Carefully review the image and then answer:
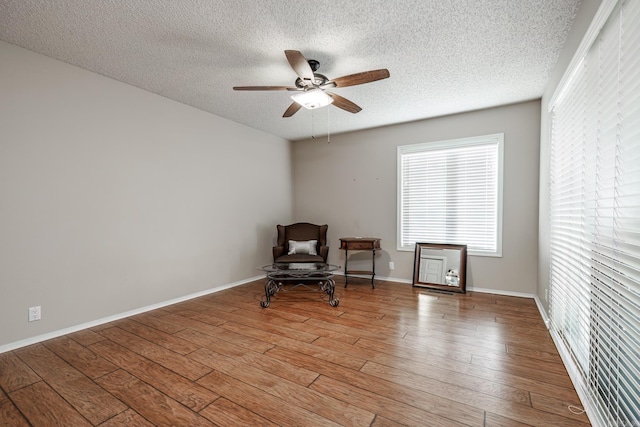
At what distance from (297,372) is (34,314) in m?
2.44

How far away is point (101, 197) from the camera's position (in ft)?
9.69

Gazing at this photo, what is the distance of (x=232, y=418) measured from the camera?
61.9 inches

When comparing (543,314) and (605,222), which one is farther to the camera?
(543,314)

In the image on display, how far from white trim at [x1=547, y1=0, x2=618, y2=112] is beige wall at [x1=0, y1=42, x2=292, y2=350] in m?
4.02

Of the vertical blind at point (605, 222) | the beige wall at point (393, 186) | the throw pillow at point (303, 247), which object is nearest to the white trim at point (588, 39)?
the vertical blind at point (605, 222)

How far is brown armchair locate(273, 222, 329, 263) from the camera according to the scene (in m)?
4.40

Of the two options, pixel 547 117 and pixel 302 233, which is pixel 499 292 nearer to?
pixel 547 117

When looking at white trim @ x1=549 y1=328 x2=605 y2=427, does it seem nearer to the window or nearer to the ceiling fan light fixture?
the window

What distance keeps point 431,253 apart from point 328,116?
260 cm

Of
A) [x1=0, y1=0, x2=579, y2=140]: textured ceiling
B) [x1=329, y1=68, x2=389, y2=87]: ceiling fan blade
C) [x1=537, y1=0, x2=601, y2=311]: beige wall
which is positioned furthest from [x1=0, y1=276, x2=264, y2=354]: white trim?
[x1=537, y1=0, x2=601, y2=311]: beige wall

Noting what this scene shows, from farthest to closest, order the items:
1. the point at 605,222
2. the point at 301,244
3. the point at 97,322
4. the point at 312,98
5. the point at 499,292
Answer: the point at 301,244 → the point at 499,292 → the point at 97,322 → the point at 312,98 → the point at 605,222

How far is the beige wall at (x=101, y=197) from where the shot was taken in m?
2.43

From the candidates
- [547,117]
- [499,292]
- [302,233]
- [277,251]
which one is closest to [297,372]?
[277,251]

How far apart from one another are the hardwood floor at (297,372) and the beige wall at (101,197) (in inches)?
16.5
